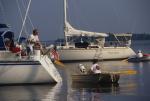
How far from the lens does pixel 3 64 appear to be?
39312mm

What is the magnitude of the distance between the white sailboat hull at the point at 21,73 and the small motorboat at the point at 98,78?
2.41m

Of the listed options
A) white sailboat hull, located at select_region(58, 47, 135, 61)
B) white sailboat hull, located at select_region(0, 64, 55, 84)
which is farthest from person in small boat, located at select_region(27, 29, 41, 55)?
white sailboat hull, located at select_region(58, 47, 135, 61)

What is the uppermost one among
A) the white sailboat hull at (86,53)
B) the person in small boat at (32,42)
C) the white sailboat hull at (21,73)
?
the person in small boat at (32,42)

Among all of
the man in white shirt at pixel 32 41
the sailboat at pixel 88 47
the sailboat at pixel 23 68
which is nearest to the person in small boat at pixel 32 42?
the man in white shirt at pixel 32 41

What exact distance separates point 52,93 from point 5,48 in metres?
6.32

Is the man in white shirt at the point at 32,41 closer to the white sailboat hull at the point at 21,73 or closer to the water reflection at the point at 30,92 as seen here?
the white sailboat hull at the point at 21,73

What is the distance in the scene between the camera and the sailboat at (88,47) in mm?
85750

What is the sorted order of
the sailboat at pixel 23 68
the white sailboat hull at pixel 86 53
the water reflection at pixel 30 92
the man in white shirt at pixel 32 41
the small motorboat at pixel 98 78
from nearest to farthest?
the water reflection at pixel 30 92
the sailboat at pixel 23 68
the man in white shirt at pixel 32 41
the small motorboat at pixel 98 78
the white sailboat hull at pixel 86 53

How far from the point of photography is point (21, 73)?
3966 centimetres

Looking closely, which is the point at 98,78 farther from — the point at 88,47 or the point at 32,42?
the point at 88,47

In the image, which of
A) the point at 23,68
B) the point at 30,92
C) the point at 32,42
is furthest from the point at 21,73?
the point at 30,92

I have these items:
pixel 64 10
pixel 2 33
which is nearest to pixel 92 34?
pixel 64 10

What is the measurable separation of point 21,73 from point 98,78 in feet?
17.1

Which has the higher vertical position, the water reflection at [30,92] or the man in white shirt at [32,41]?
the man in white shirt at [32,41]
